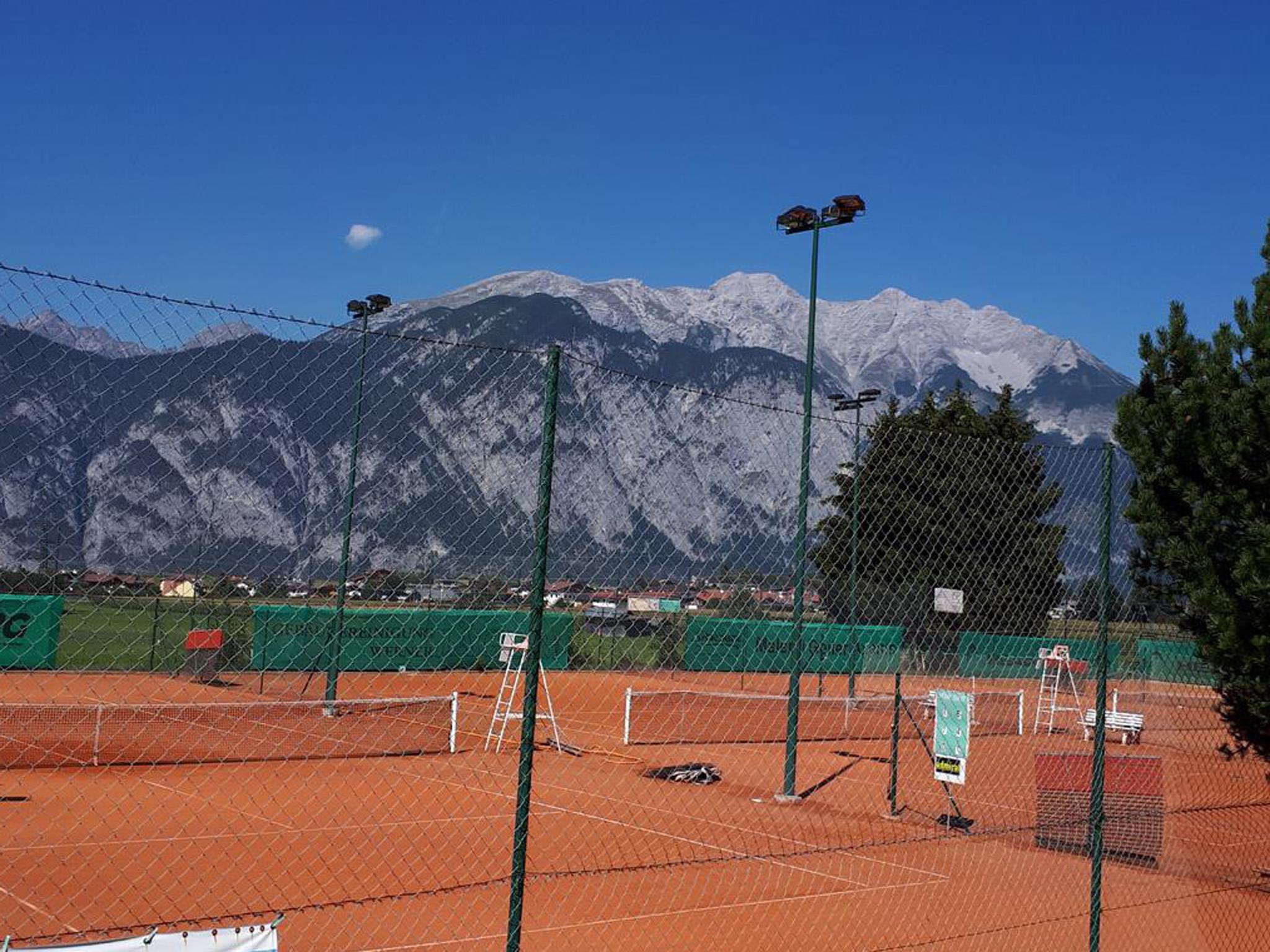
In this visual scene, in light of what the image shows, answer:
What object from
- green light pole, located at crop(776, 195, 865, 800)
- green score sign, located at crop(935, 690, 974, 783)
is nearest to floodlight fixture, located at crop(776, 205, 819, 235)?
green light pole, located at crop(776, 195, 865, 800)

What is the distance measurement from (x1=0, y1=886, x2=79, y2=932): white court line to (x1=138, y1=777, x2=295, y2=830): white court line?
3591mm

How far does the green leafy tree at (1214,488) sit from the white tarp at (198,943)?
6.18 meters

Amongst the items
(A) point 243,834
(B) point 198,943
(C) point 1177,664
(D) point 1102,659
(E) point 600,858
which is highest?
(D) point 1102,659

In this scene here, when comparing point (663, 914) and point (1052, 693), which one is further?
point (1052, 693)

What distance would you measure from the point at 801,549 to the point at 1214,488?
5.23m

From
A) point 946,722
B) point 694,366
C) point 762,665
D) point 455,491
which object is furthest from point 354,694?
point 694,366

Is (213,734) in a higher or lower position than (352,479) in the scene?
lower

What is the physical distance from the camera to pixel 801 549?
13023 millimetres

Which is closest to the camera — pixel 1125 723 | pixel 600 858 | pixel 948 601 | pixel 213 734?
pixel 948 601

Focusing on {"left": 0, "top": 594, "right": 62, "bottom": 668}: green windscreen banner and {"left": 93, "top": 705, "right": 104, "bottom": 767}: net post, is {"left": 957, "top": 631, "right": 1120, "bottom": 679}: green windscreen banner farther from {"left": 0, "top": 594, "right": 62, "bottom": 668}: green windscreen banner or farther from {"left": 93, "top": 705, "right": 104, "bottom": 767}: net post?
{"left": 0, "top": 594, "right": 62, "bottom": 668}: green windscreen banner

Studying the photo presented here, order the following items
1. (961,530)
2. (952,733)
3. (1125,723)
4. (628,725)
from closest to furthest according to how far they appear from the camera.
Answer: (961,530) → (952,733) → (628,725) → (1125,723)

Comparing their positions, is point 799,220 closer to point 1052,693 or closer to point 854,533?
point 854,533

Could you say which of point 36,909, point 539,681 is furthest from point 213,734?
point 36,909

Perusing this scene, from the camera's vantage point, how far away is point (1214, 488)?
27.2 ft
